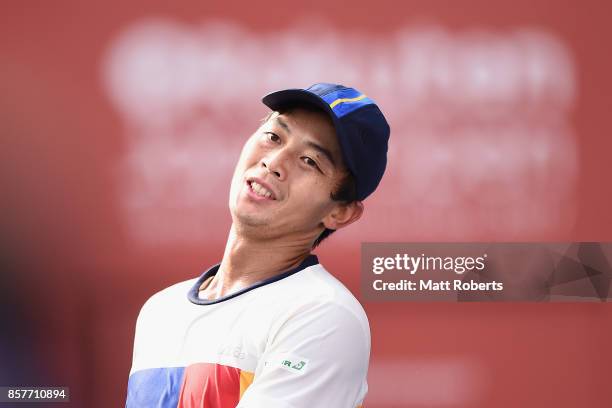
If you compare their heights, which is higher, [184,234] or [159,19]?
[159,19]

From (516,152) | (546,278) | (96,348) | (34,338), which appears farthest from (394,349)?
(34,338)

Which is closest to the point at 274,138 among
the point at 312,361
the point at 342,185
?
the point at 342,185

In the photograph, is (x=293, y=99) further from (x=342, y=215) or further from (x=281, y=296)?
(x=281, y=296)

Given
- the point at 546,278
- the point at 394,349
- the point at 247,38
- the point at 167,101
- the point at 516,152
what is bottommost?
the point at 394,349

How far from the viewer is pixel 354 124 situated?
3.92 feet

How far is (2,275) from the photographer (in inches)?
107

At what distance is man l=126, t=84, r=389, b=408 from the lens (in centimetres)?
107

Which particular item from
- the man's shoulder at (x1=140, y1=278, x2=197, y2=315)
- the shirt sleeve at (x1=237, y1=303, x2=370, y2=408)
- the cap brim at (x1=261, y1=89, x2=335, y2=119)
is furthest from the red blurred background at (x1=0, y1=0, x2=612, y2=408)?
the shirt sleeve at (x1=237, y1=303, x2=370, y2=408)

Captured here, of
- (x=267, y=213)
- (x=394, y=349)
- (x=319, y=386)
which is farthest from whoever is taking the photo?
(x=394, y=349)

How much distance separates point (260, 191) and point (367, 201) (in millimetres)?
1398

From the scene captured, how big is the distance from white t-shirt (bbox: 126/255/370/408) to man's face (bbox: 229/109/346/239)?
0.28 ft

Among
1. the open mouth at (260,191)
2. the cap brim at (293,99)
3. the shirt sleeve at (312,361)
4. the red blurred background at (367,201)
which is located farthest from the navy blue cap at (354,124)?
the red blurred background at (367,201)

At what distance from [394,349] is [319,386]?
5.23 feet

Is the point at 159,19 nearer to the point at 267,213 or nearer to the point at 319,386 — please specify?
the point at 267,213
